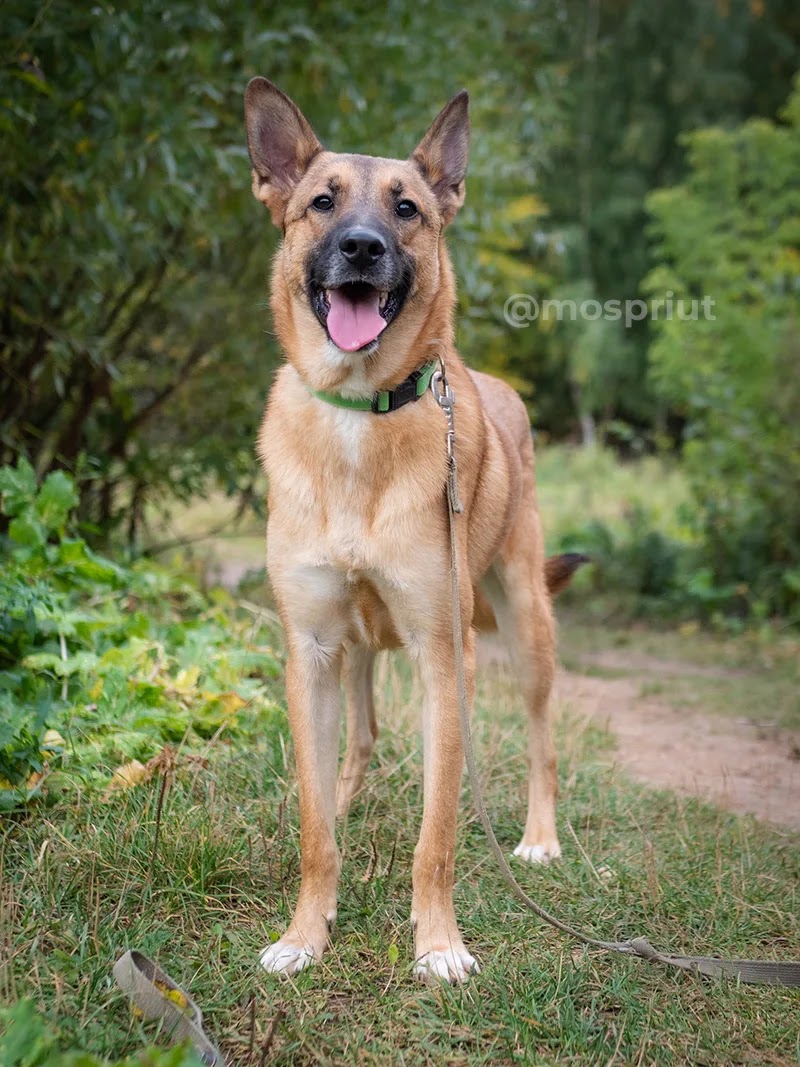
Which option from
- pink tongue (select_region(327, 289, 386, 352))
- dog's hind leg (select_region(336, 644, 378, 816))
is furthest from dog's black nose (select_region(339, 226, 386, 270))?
dog's hind leg (select_region(336, 644, 378, 816))

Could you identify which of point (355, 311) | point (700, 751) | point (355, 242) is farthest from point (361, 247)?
point (700, 751)

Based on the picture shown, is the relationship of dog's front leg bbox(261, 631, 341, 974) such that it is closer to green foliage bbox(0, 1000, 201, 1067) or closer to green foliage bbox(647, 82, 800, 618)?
green foliage bbox(0, 1000, 201, 1067)

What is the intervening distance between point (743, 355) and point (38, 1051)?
9.63 m

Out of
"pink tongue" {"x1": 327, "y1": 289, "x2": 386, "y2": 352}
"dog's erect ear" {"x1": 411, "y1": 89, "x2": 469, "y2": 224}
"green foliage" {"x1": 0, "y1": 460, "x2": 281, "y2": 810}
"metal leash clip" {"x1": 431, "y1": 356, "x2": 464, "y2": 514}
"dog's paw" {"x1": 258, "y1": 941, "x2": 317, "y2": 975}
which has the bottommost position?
"dog's paw" {"x1": 258, "y1": 941, "x2": 317, "y2": 975}

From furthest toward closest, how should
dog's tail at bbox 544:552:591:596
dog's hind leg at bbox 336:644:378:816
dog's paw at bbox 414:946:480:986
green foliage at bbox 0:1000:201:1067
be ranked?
dog's tail at bbox 544:552:591:596, dog's hind leg at bbox 336:644:378:816, dog's paw at bbox 414:946:480:986, green foliage at bbox 0:1000:201:1067

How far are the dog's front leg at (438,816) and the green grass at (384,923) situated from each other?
10cm

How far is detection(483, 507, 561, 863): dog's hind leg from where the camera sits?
13.0 feet

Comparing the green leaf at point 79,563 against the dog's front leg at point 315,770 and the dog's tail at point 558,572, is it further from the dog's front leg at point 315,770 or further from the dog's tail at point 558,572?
the dog's tail at point 558,572

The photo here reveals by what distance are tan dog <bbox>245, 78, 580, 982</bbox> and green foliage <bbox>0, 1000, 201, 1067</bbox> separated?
72 cm

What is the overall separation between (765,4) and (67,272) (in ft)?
72.6

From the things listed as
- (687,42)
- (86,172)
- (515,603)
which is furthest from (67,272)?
(687,42)

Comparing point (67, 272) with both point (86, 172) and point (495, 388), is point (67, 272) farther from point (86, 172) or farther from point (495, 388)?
point (495, 388)

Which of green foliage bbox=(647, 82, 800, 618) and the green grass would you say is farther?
green foliage bbox=(647, 82, 800, 618)

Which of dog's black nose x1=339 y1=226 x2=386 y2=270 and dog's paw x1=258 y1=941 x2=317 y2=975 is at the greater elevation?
dog's black nose x1=339 y1=226 x2=386 y2=270
